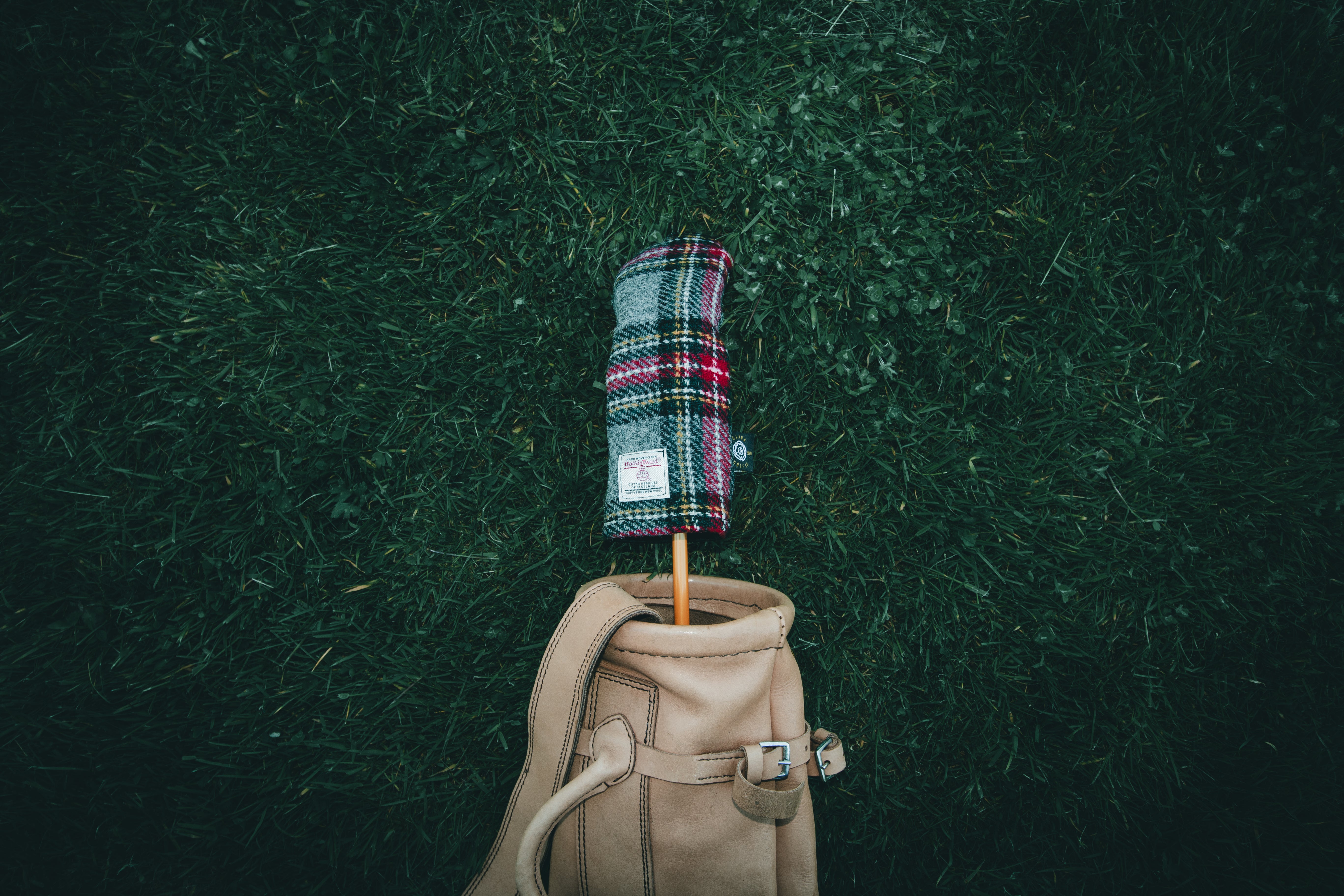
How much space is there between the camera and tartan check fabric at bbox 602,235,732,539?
1.81 m

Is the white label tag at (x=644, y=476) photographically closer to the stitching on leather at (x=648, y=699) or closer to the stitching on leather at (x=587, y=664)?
the stitching on leather at (x=587, y=664)

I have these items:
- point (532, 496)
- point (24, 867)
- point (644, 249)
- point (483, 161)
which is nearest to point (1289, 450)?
point (644, 249)

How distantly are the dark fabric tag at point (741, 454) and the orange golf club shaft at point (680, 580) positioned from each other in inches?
13.5

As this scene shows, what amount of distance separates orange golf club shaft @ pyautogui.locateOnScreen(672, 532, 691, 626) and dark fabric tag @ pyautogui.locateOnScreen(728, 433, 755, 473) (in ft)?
1.13

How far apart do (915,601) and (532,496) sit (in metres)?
1.46

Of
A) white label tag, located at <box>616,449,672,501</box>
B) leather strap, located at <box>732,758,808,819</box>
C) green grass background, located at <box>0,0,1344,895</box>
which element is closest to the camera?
leather strap, located at <box>732,758,808,819</box>

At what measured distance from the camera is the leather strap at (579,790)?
1592mm

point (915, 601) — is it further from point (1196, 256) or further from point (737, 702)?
point (1196, 256)

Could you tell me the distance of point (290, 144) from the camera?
7.55 feet

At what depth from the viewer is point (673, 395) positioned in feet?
5.99

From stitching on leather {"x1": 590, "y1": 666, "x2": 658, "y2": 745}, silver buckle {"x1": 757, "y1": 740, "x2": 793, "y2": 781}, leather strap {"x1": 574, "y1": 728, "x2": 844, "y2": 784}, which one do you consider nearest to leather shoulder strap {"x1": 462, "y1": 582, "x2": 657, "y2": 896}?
stitching on leather {"x1": 590, "y1": 666, "x2": 658, "y2": 745}

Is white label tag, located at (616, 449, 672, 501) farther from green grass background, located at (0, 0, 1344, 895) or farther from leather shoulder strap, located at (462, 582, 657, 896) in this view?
green grass background, located at (0, 0, 1344, 895)

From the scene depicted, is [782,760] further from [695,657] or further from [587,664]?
[587,664]

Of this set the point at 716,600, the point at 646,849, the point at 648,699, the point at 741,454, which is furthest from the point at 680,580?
the point at 646,849
